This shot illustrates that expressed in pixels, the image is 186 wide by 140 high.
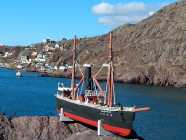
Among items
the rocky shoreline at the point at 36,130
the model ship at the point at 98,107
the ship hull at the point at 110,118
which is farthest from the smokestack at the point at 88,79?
the rocky shoreline at the point at 36,130

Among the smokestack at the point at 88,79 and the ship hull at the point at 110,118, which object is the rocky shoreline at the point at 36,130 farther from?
the smokestack at the point at 88,79

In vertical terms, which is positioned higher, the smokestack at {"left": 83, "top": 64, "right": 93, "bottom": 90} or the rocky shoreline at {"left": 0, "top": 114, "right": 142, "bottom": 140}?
the smokestack at {"left": 83, "top": 64, "right": 93, "bottom": 90}

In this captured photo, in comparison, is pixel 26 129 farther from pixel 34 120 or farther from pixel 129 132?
pixel 129 132

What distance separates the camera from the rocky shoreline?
4122cm

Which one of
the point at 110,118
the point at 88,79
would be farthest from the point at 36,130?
the point at 88,79

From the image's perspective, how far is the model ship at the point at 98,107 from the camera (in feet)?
166

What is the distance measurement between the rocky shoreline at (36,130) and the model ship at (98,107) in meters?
7.43

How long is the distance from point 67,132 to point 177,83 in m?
152

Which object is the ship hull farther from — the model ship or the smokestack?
the smokestack

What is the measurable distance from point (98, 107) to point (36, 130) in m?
10.9

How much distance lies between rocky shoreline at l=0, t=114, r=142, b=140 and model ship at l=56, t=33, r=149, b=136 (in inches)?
293

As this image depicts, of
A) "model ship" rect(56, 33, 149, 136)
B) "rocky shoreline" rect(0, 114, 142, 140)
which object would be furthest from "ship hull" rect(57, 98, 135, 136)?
"rocky shoreline" rect(0, 114, 142, 140)

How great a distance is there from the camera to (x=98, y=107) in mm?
52062

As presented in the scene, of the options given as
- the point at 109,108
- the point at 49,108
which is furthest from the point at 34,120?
the point at 49,108
